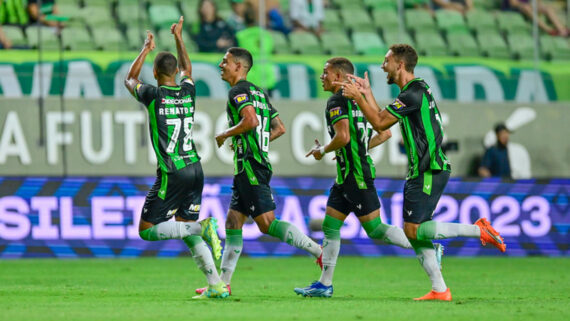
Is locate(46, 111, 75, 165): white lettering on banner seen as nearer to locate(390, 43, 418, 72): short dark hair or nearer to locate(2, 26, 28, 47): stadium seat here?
locate(2, 26, 28, 47): stadium seat

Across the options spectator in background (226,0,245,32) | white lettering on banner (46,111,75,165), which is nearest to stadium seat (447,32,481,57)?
spectator in background (226,0,245,32)

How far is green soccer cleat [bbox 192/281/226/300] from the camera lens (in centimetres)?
888

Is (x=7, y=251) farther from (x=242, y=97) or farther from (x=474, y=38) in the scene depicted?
(x=474, y=38)

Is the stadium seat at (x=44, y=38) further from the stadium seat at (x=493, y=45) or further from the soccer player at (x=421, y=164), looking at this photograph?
the soccer player at (x=421, y=164)

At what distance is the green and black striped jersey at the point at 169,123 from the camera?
29.3ft

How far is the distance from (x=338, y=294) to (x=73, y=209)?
6.09 metres

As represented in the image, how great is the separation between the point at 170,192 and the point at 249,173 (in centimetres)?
71

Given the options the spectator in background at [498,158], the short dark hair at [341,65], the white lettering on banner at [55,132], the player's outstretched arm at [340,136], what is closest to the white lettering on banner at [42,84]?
the white lettering on banner at [55,132]

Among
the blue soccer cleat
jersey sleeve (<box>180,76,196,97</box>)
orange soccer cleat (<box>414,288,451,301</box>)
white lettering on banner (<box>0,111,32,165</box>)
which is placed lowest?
the blue soccer cleat

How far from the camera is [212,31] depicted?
17156mm

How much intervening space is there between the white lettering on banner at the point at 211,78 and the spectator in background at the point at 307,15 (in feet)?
5.62

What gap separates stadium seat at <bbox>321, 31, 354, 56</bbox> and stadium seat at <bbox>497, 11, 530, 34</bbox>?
2.91 m

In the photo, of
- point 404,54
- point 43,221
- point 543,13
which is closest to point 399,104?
point 404,54

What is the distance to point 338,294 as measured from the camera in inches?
380
